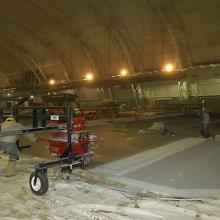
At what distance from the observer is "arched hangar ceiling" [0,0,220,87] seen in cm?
1697

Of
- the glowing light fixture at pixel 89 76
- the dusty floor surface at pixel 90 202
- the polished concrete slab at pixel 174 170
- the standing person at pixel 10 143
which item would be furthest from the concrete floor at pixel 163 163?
the glowing light fixture at pixel 89 76

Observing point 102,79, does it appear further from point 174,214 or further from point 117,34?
point 174,214

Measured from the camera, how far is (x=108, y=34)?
67.2 feet

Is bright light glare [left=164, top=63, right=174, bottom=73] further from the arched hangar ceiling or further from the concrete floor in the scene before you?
the concrete floor

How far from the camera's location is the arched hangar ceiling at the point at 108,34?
1697 centimetres

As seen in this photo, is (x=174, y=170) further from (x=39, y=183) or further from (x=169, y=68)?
(x=169, y=68)

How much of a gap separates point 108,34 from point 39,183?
16968 millimetres

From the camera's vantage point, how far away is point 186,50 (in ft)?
59.9

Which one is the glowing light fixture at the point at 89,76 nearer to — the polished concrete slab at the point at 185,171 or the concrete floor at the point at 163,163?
the concrete floor at the point at 163,163

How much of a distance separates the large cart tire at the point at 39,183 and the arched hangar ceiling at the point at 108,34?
1387 cm

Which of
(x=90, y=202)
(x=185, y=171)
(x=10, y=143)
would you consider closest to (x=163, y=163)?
(x=185, y=171)

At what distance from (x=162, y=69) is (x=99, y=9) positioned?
208 inches

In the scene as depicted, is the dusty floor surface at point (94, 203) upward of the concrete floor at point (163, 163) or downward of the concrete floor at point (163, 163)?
downward

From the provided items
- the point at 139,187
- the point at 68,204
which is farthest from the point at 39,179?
the point at 139,187
